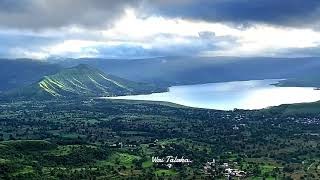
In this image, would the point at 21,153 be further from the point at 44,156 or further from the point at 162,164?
the point at 162,164

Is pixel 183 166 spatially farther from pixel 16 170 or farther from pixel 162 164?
pixel 16 170

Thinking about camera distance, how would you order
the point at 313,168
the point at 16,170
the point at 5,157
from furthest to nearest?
the point at 313,168 < the point at 5,157 < the point at 16,170

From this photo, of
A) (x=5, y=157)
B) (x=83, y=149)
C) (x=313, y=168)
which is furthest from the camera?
(x=83, y=149)

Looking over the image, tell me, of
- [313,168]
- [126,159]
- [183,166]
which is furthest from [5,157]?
[313,168]

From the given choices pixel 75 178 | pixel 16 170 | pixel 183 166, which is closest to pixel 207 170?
pixel 183 166

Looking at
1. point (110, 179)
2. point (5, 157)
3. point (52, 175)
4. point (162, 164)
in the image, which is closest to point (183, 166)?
point (162, 164)

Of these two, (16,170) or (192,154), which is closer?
(16,170)

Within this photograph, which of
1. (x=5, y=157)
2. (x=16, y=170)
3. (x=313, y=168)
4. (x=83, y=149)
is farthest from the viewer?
(x=83, y=149)

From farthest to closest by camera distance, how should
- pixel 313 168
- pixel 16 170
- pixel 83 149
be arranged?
1. pixel 83 149
2. pixel 313 168
3. pixel 16 170

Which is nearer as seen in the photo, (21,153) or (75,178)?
(75,178)
